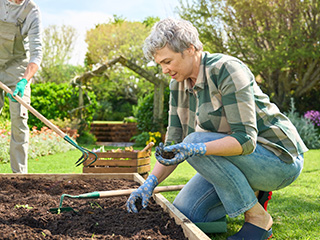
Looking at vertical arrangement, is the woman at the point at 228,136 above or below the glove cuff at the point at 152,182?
above

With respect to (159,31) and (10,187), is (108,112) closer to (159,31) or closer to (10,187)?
(10,187)

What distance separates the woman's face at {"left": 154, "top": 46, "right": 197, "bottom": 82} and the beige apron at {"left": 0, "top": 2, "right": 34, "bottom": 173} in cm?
210

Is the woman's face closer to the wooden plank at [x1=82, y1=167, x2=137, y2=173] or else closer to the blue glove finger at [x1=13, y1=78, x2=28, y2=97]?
the wooden plank at [x1=82, y1=167, x2=137, y2=173]

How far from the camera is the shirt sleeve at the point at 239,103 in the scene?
1.63 metres

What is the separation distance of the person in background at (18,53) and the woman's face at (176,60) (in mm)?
1881


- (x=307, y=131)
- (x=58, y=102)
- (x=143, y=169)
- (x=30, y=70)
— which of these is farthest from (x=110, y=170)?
(x=58, y=102)

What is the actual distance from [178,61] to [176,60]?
1 centimetres

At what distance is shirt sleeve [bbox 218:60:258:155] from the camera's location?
1630 mm

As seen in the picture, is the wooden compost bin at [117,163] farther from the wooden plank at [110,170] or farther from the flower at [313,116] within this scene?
the flower at [313,116]

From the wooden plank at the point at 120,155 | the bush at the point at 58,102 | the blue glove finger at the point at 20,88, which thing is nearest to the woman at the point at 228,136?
the wooden plank at the point at 120,155

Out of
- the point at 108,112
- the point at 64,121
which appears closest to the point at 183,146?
the point at 64,121

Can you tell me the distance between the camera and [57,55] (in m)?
18.3

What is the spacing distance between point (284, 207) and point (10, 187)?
2064 millimetres

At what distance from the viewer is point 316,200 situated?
2.85 m
